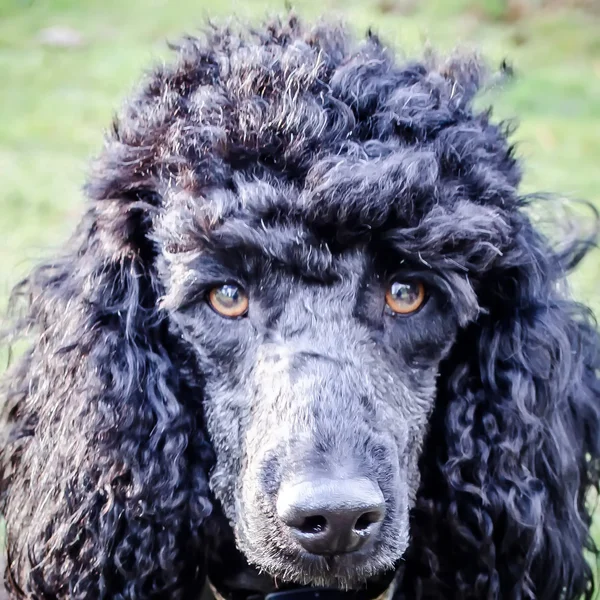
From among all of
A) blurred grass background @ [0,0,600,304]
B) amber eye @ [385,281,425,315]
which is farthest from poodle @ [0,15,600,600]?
blurred grass background @ [0,0,600,304]

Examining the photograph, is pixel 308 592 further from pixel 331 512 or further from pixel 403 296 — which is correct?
pixel 403 296

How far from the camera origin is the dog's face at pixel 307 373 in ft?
6.76

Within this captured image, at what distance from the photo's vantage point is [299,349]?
223cm

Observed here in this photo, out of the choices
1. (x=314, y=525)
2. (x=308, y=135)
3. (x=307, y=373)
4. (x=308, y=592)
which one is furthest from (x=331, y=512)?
(x=308, y=135)

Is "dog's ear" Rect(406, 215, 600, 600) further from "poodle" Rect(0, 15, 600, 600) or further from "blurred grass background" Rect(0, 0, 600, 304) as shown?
"blurred grass background" Rect(0, 0, 600, 304)

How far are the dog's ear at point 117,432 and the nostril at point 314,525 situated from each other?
0.50m

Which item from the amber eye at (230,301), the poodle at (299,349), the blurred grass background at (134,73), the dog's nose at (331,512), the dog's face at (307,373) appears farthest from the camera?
the blurred grass background at (134,73)

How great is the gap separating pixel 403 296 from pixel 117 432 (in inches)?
33.2

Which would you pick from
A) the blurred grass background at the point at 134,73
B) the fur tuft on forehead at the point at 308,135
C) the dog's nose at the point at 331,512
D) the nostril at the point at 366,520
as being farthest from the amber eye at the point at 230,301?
the blurred grass background at the point at 134,73

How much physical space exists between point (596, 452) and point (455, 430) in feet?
1.77

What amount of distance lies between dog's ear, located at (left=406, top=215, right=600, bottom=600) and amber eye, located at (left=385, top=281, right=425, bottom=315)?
8.8 inches

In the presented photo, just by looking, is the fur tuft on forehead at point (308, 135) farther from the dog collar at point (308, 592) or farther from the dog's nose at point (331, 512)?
the dog collar at point (308, 592)

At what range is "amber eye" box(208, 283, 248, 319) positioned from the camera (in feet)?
7.68

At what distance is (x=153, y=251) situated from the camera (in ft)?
8.29
